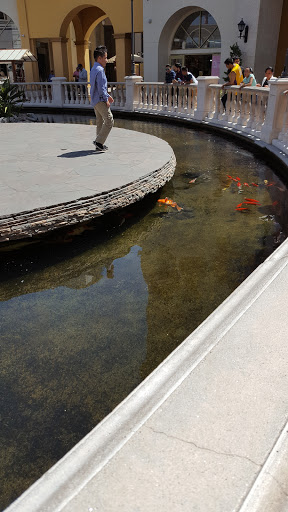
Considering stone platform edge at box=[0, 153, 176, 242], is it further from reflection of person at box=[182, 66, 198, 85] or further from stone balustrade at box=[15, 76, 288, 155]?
reflection of person at box=[182, 66, 198, 85]

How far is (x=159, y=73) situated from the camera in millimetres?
19953

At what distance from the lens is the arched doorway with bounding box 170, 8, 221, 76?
19223mm

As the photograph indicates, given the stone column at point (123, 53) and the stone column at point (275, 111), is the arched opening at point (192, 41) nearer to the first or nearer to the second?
the stone column at point (123, 53)

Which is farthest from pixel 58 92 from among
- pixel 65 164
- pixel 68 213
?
pixel 68 213

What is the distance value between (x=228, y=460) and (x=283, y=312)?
125 centimetres

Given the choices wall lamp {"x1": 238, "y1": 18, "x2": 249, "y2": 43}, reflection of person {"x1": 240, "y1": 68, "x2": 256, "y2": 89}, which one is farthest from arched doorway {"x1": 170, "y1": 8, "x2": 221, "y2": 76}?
reflection of person {"x1": 240, "y1": 68, "x2": 256, "y2": 89}

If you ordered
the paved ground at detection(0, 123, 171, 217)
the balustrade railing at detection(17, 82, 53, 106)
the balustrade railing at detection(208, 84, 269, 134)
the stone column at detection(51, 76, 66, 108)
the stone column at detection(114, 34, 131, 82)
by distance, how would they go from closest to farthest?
the paved ground at detection(0, 123, 171, 217), the balustrade railing at detection(208, 84, 269, 134), the stone column at detection(51, 76, 66, 108), the balustrade railing at detection(17, 82, 53, 106), the stone column at detection(114, 34, 131, 82)

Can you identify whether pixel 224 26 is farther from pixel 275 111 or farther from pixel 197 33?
pixel 275 111

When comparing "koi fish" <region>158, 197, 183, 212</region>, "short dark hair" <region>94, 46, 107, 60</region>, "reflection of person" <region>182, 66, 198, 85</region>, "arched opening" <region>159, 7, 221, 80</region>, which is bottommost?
"koi fish" <region>158, 197, 183, 212</region>

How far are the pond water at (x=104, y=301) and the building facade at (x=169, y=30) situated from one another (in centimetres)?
1322

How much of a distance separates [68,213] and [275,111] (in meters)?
5.71

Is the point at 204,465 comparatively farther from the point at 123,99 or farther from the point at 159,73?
the point at 159,73

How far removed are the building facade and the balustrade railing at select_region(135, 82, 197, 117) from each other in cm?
474

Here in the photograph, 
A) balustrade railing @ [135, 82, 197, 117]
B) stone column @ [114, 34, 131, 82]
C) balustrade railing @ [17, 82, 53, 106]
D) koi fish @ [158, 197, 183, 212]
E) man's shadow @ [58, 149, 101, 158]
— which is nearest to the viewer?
koi fish @ [158, 197, 183, 212]
